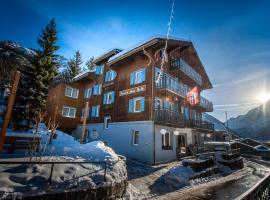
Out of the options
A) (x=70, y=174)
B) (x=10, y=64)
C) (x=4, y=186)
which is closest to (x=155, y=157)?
(x=70, y=174)

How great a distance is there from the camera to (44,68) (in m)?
18.0

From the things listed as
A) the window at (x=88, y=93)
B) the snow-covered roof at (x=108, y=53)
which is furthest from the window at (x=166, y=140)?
the window at (x=88, y=93)

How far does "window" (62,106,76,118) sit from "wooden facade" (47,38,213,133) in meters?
0.57

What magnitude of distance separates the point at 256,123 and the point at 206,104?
90726mm

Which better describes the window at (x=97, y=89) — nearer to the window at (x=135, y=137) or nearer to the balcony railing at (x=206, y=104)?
the window at (x=135, y=137)

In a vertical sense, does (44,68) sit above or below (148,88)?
above

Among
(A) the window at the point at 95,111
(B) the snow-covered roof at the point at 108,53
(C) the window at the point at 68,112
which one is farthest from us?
(C) the window at the point at 68,112

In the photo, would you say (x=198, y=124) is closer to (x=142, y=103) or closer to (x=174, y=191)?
(x=142, y=103)

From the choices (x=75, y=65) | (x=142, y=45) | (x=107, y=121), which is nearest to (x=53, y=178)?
(x=142, y=45)

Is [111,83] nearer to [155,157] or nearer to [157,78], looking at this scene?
[157,78]

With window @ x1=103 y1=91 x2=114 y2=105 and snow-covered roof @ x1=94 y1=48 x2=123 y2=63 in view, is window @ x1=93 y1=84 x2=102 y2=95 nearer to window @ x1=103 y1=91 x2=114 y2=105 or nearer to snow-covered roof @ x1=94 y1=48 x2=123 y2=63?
window @ x1=103 y1=91 x2=114 y2=105

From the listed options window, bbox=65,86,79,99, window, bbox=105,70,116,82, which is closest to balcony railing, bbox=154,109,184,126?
window, bbox=105,70,116,82

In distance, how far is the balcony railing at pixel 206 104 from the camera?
92.5ft

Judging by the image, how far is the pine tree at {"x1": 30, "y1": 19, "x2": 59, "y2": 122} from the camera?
16.8 meters
